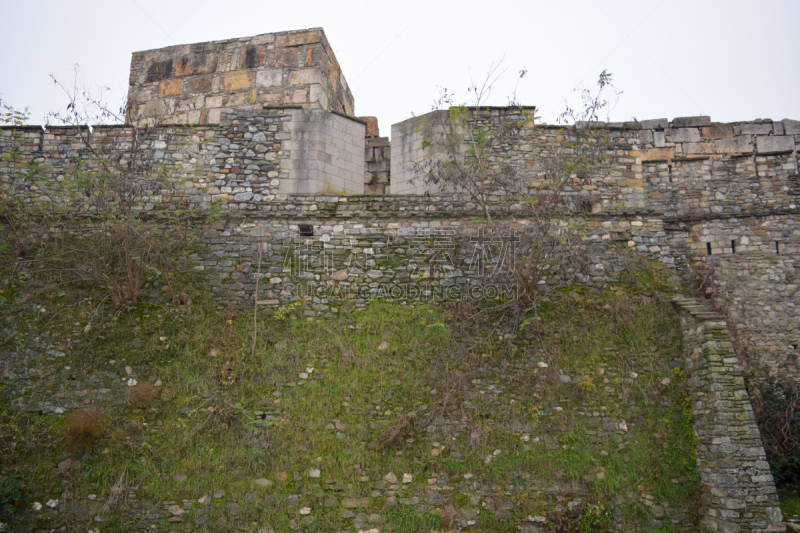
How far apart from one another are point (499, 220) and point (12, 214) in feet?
25.4

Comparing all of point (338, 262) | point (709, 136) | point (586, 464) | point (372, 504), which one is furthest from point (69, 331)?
point (709, 136)

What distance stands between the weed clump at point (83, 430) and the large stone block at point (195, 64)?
7.55 m

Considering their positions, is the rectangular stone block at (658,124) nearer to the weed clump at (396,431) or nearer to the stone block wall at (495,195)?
the stone block wall at (495,195)

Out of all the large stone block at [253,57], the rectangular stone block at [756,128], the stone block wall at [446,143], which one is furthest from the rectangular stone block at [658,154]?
the large stone block at [253,57]

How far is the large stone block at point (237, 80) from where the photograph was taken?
11633 mm

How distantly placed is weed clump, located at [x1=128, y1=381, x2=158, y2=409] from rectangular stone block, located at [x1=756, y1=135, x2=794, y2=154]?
1088cm

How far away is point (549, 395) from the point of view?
762 centimetres

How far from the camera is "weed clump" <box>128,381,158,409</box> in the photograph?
24.5 ft

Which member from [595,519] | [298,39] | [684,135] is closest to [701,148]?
[684,135]

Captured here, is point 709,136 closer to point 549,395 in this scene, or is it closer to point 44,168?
point 549,395

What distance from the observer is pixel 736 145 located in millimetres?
10484

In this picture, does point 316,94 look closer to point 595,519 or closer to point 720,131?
point 720,131

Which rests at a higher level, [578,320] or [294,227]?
[294,227]

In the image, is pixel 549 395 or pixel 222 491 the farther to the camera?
pixel 549 395
